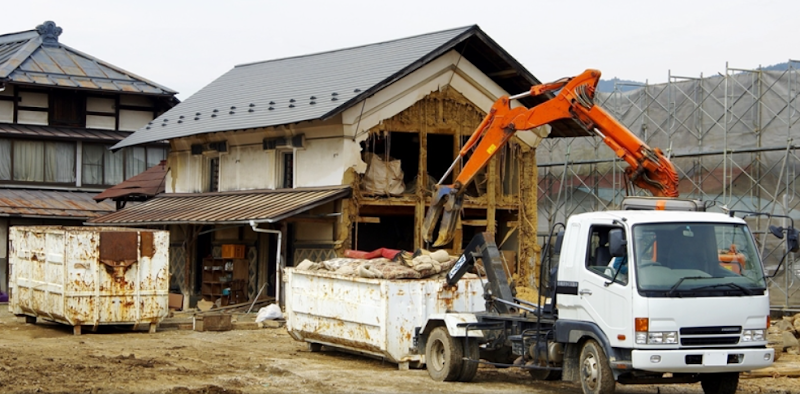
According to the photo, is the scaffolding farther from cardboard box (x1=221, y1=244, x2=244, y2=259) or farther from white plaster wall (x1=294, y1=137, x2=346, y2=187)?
cardboard box (x1=221, y1=244, x2=244, y2=259)

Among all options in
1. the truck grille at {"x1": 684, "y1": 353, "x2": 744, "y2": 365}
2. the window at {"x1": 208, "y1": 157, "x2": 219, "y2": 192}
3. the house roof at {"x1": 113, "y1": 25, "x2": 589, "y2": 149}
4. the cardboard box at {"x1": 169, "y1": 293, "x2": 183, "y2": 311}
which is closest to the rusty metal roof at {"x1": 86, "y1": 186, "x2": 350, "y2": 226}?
the window at {"x1": 208, "y1": 157, "x2": 219, "y2": 192}

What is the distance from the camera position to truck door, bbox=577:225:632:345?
38.0 ft

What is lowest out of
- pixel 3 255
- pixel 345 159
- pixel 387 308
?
pixel 387 308

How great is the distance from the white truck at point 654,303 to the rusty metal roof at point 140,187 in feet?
76.1

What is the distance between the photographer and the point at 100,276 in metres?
20.9

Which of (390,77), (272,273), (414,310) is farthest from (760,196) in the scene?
(414,310)


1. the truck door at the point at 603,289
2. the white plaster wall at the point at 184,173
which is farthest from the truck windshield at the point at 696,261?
the white plaster wall at the point at 184,173

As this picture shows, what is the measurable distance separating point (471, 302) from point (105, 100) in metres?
26.2

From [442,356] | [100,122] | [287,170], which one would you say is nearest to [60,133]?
[100,122]

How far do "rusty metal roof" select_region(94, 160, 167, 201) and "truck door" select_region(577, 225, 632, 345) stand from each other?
78.0ft

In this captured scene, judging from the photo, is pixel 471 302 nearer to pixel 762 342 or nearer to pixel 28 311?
pixel 762 342

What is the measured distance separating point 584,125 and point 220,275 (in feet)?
41.6

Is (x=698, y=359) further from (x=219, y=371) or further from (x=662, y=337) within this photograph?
(x=219, y=371)

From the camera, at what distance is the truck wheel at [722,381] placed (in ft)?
40.3
